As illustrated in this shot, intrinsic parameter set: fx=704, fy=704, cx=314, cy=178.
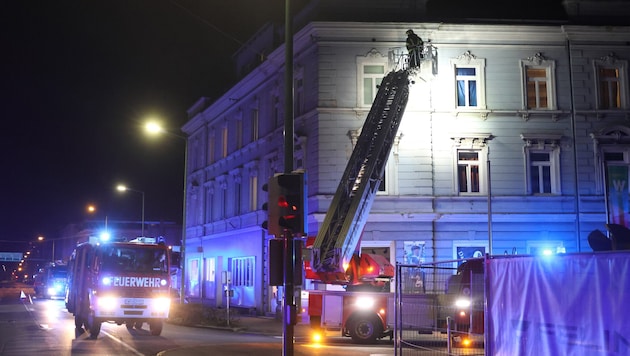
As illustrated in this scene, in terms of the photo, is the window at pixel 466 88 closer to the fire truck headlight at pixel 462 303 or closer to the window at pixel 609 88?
the window at pixel 609 88

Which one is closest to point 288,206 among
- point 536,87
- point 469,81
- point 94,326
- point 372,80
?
point 94,326

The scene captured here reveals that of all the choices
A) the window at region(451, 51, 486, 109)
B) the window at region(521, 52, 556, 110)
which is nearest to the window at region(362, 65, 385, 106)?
the window at region(451, 51, 486, 109)

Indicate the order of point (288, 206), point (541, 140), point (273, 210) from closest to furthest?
point (288, 206) → point (273, 210) → point (541, 140)

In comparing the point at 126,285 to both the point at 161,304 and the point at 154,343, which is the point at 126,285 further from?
the point at 154,343

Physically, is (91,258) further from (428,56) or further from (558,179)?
(558,179)

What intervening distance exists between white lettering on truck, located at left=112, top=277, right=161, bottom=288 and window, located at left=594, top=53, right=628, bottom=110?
1930 centimetres

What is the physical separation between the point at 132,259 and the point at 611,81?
67.7 ft

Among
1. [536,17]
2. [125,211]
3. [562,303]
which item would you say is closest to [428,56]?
[536,17]

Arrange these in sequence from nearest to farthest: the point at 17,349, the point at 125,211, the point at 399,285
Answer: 1. the point at 399,285
2. the point at 17,349
3. the point at 125,211

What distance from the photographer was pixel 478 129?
28.4 m

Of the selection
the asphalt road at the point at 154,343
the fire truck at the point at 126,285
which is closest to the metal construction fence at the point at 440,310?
the asphalt road at the point at 154,343

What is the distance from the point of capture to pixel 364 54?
2838cm

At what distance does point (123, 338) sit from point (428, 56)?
15.8 m

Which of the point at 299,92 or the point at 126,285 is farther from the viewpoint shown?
the point at 299,92
